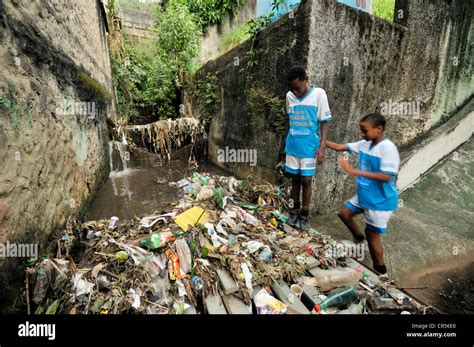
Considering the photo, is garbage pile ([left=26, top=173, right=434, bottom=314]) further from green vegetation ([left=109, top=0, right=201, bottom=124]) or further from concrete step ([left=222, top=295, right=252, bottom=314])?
green vegetation ([left=109, top=0, right=201, bottom=124])

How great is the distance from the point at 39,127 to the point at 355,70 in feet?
13.5

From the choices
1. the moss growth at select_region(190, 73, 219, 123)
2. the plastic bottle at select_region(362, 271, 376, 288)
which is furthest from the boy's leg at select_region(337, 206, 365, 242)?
the moss growth at select_region(190, 73, 219, 123)

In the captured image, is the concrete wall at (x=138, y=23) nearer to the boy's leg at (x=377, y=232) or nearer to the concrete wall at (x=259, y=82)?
the concrete wall at (x=259, y=82)

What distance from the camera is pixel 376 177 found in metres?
2.15

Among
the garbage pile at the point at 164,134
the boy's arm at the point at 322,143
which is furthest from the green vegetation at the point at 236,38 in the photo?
the boy's arm at the point at 322,143

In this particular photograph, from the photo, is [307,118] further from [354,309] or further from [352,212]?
[354,309]

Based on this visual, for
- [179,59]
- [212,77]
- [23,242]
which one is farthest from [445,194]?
[179,59]

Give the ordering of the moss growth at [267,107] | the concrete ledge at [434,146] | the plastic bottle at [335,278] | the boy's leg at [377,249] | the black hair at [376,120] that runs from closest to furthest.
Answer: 1. the plastic bottle at [335,278]
2. the black hair at [376,120]
3. the boy's leg at [377,249]
4. the moss growth at [267,107]
5. the concrete ledge at [434,146]

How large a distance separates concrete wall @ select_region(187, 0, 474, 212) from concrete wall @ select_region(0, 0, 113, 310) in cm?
292

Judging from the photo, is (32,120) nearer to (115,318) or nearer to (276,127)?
(115,318)

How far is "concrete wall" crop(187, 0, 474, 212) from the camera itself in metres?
3.06

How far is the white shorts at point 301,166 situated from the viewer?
8.90 ft

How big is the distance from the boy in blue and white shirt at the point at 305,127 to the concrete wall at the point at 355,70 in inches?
22.7

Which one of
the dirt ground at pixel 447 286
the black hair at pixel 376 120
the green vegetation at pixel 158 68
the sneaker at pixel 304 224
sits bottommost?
the dirt ground at pixel 447 286
